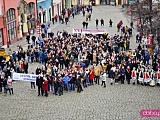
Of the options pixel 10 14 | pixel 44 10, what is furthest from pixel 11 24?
pixel 44 10

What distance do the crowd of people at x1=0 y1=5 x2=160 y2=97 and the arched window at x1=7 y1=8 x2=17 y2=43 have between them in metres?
6.62

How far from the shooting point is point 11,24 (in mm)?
45656

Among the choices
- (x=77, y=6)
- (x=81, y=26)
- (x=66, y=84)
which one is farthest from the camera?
(x=77, y=6)

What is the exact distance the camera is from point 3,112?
76.5 ft

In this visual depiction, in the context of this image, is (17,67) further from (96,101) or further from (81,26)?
(81,26)

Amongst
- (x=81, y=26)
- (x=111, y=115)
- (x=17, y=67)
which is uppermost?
(x=81, y=26)

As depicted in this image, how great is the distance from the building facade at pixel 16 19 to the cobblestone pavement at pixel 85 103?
1534 centimetres

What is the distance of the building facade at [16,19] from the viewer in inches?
1706

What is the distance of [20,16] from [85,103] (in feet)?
85.4

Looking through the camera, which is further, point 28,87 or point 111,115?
point 28,87

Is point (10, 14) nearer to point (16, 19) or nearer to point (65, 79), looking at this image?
point (16, 19)

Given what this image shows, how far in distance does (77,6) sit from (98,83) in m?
41.5

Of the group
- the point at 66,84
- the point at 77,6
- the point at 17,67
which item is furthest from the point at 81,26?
the point at 66,84

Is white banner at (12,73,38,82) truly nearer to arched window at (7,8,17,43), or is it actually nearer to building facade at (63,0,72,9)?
arched window at (7,8,17,43)
